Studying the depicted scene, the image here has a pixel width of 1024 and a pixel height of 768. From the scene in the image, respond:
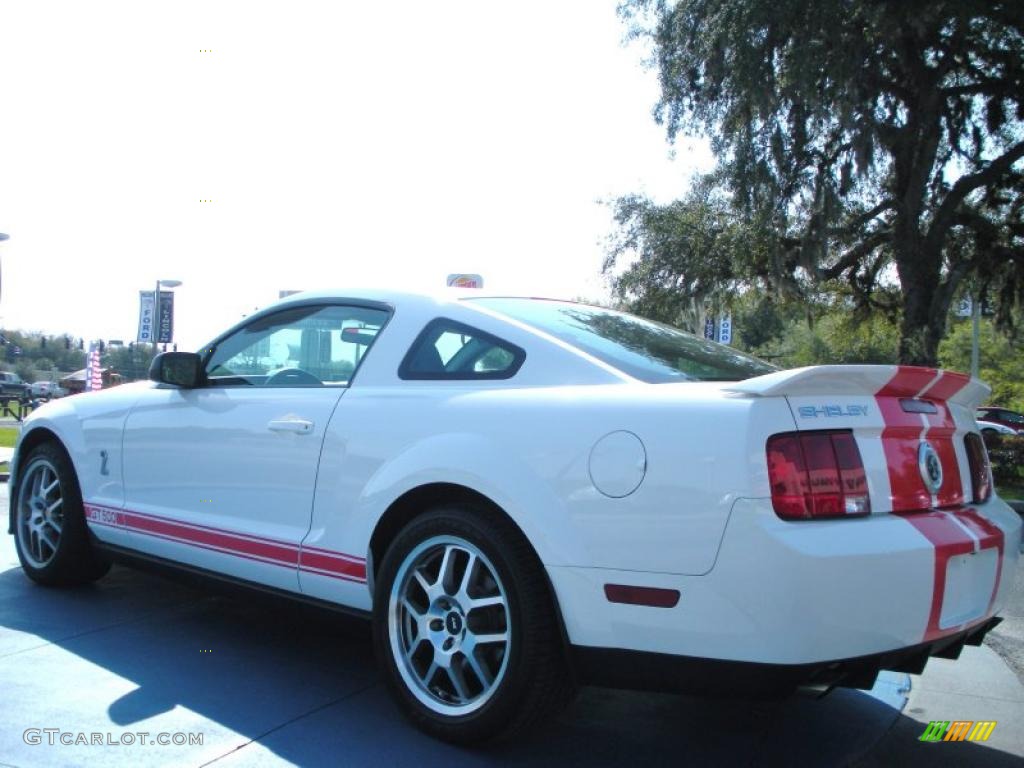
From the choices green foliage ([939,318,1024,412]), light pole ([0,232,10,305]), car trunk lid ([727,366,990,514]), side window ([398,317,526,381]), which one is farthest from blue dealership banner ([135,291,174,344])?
green foliage ([939,318,1024,412])

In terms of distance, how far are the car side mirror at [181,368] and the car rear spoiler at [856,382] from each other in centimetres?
260

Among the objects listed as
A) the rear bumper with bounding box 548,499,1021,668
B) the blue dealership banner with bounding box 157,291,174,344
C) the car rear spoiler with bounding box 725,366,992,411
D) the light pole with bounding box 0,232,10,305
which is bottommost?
the rear bumper with bounding box 548,499,1021,668

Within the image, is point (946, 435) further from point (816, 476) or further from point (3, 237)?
point (3, 237)

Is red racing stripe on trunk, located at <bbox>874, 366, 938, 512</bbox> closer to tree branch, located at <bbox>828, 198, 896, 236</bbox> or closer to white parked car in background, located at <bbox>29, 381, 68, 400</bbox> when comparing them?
tree branch, located at <bbox>828, 198, 896, 236</bbox>

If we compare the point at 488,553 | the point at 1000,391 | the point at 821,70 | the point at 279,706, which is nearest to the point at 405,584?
the point at 488,553

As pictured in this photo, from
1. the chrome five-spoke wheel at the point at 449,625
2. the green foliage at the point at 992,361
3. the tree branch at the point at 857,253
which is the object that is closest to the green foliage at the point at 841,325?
the tree branch at the point at 857,253

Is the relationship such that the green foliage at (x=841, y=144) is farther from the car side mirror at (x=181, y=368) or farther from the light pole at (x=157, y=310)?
the car side mirror at (x=181, y=368)

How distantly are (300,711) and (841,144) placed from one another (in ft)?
54.1

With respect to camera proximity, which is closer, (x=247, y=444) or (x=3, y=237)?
(x=247, y=444)

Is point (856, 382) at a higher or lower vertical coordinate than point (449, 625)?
higher

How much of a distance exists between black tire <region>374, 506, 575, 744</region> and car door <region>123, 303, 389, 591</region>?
0.76m

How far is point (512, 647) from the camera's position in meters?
2.96

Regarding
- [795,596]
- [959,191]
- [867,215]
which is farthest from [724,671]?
[867,215]

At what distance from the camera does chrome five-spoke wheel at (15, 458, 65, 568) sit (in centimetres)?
498
